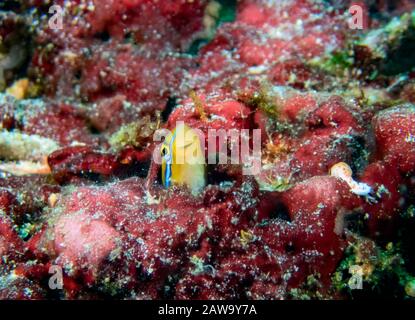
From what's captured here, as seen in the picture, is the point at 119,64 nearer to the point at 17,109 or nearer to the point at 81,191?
the point at 17,109

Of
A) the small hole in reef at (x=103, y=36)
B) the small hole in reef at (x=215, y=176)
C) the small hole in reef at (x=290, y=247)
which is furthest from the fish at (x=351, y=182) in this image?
the small hole in reef at (x=103, y=36)

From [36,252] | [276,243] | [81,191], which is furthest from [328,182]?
[36,252]

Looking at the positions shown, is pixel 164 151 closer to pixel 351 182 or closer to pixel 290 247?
pixel 290 247

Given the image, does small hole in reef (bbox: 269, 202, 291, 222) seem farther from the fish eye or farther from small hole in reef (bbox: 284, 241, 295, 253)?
the fish eye

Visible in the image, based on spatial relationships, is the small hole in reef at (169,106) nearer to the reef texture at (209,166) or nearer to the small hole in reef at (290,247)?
the reef texture at (209,166)

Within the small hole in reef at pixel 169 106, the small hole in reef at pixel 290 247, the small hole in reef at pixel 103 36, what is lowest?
the small hole in reef at pixel 290 247

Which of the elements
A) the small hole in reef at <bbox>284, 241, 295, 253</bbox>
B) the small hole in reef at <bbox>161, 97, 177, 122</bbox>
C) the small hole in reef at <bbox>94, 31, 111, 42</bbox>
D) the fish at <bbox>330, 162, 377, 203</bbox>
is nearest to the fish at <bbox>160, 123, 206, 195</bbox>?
the small hole in reef at <bbox>284, 241, 295, 253</bbox>
